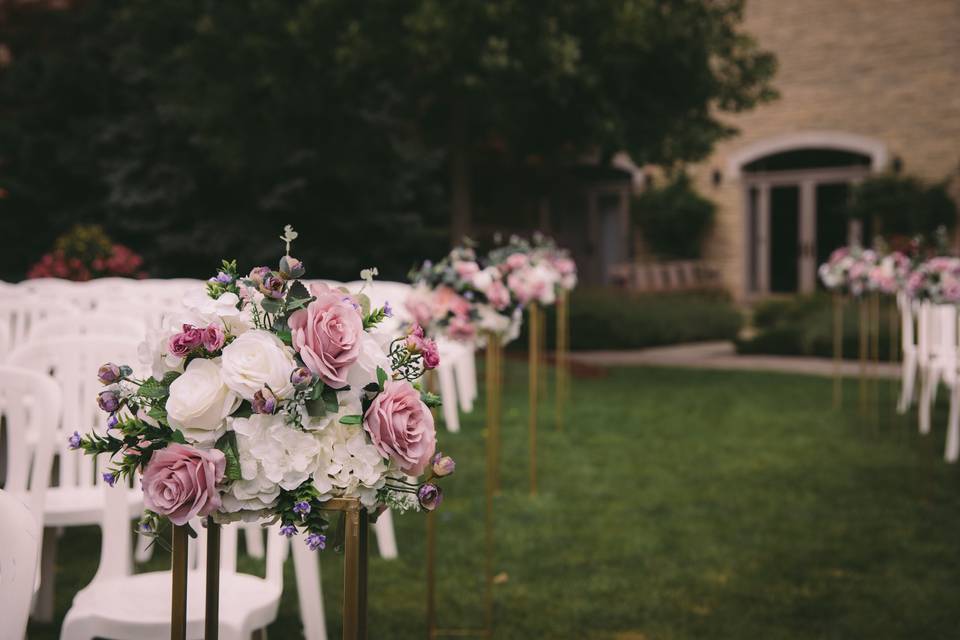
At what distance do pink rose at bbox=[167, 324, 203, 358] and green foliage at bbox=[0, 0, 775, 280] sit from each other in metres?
8.64

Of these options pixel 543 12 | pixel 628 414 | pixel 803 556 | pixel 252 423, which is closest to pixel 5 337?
pixel 252 423

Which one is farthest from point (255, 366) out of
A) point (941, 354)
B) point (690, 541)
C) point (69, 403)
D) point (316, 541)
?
point (941, 354)

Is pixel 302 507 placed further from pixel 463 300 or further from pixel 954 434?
pixel 954 434

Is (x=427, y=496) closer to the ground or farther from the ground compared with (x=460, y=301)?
closer to the ground

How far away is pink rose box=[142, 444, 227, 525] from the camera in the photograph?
5.74ft

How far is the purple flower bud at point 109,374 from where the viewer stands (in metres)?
1.78

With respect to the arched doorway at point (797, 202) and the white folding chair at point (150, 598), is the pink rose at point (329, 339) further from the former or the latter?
the arched doorway at point (797, 202)

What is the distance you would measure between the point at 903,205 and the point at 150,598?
15.9 m

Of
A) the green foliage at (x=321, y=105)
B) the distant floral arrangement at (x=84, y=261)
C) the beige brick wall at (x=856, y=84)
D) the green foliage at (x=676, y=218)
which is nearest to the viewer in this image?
the distant floral arrangement at (x=84, y=261)

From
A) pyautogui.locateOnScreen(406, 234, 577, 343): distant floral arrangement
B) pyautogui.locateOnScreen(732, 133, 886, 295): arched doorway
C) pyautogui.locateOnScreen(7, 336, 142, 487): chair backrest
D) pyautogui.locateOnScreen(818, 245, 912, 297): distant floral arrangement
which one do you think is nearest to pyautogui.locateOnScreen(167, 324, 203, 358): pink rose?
pyautogui.locateOnScreen(7, 336, 142, 487): chair backrest

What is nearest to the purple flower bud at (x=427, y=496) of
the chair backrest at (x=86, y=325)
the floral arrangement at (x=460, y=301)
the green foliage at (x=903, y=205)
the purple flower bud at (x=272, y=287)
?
the purple flower bud at (x=272, y=287)

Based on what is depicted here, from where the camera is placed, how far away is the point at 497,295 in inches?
202

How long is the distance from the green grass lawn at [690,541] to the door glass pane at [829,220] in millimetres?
10321

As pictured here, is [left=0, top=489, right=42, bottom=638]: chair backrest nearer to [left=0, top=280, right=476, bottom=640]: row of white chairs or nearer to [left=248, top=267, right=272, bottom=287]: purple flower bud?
[left=248, top=267, right=272, bottom=287]: purple flower bud
